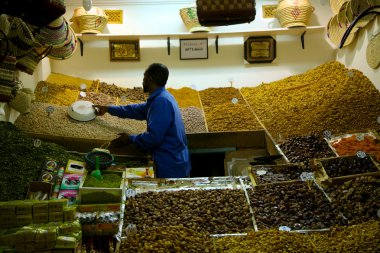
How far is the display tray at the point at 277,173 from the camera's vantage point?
10.7 feet

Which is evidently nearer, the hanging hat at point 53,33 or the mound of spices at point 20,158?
the mound of spices at point 20,158

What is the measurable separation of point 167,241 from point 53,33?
1.97 meters

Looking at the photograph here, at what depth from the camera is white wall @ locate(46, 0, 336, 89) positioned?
19.6ft

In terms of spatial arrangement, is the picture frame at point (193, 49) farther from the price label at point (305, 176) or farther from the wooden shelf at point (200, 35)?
the price label at point (305, 176)

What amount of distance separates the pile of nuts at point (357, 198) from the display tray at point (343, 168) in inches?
2.3

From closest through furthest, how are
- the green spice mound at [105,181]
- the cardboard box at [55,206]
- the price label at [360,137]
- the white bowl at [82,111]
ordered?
the cardboard box at [55,206] → the green spice mound at [105,181] → the price label at [360,137] → the white bowl at [82,111]

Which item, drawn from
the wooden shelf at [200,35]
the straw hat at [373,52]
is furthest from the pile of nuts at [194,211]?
the wooden shelf at [200,35]

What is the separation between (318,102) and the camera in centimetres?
485

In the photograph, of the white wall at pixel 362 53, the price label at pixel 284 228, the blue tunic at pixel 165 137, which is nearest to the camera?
the price label at pixel 284 228

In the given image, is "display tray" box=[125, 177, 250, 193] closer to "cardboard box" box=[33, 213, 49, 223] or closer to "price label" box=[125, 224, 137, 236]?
"price label" box=[125, 224, 137, 236]

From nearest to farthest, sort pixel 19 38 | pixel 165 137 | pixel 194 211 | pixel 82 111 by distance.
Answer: pixel 194 211 < pixel 19 38 < pixel 165 137 < pixel 82 111

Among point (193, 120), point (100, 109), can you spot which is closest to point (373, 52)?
point (193, 120)

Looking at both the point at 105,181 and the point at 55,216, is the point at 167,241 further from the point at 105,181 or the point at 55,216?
the point at 105,181

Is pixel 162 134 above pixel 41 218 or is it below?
above
